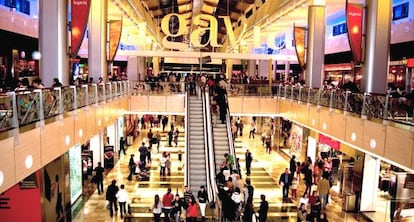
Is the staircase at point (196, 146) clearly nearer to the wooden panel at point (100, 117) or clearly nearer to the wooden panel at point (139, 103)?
the wooden panel at point (100, 117)

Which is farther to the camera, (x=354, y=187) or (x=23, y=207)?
(x=354, y=187)

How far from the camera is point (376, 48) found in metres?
13.2

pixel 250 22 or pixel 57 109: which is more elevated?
pixel 250 22

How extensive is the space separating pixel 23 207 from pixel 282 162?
1489 centimetres

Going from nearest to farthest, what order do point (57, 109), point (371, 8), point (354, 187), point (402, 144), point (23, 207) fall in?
point (402, 144) < point (57, 109) < point (23, 207) < point (371, 8) < point (354, 187)

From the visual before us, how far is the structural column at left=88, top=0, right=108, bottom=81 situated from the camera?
19141 mm

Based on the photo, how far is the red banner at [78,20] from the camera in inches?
533

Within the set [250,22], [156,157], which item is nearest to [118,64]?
[250,22]

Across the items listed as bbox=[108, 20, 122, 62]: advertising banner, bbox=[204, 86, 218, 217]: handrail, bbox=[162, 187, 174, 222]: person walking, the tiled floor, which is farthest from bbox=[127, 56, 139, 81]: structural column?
bbox=[162, 187, 174, 222]: person walking

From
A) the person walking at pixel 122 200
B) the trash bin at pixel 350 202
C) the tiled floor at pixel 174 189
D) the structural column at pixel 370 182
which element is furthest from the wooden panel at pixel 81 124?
the structural column at pixel 370 182

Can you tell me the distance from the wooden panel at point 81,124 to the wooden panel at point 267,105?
12128 millimetres

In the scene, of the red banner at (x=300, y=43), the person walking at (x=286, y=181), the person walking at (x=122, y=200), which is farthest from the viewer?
the red banner at (x=300, y=43)

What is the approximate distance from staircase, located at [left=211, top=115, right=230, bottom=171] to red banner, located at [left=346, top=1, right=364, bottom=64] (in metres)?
5.75

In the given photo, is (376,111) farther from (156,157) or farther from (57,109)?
(156,157)
